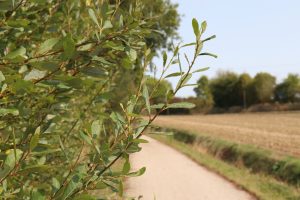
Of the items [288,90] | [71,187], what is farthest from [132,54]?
[288,90]

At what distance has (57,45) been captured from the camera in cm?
161

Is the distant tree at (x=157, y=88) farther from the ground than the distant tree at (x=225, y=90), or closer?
closer

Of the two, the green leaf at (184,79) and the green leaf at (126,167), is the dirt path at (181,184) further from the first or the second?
the green leaf at (184,79)

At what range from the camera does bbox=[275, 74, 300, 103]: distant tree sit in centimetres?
7746

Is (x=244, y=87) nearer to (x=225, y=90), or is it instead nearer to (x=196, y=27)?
(x=225, y=90)

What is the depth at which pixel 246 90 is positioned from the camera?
8425 centimetres

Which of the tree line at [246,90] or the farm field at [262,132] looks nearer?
the farm field at [262,132]

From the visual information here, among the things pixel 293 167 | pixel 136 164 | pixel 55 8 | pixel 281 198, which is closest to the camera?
pixel 55 8

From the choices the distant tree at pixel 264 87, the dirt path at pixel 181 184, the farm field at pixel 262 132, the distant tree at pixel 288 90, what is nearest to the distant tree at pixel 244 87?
the distant tree at pixel 264 87

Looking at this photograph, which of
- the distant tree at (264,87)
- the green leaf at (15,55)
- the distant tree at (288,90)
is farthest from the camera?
the distant tree at (264,87)

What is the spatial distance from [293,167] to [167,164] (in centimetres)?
482

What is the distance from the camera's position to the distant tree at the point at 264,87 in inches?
3164

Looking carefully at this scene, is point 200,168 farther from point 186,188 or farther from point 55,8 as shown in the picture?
point 55,8

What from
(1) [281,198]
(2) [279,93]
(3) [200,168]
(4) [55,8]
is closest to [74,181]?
(4) [55,8]
